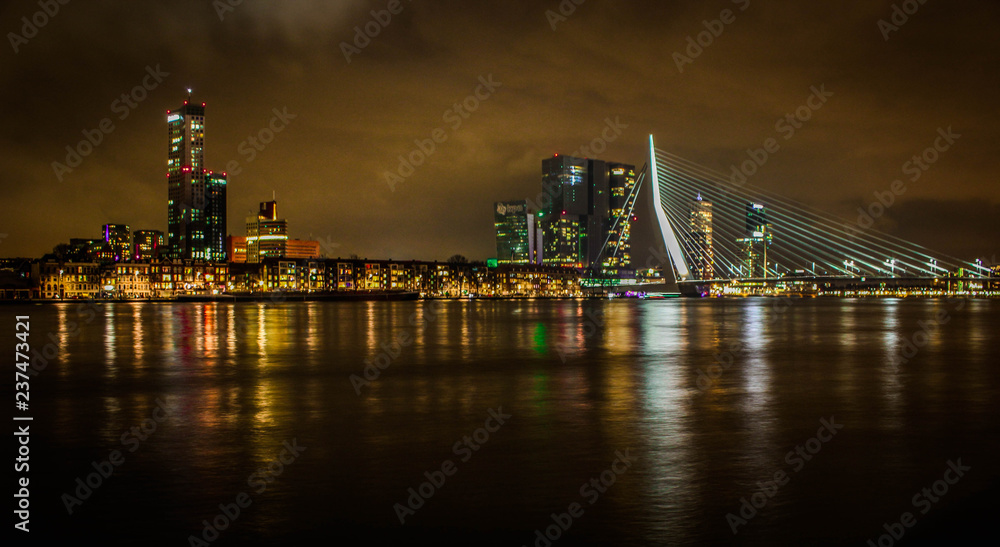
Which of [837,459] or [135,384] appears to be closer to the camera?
[837,459]

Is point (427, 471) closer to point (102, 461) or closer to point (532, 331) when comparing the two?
point (102, 461)

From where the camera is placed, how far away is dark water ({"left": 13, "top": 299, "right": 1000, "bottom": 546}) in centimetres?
805

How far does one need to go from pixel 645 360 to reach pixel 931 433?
13.0 meters

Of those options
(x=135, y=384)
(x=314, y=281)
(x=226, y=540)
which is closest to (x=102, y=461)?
(x=226, y=540)

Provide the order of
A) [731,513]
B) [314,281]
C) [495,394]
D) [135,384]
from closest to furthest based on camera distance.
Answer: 1. [731,513]
2. [495,394]
3. [135,384]
4. [314,281]

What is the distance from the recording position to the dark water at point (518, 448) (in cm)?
805

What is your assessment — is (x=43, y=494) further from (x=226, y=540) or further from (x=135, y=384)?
(x=135, y=384)

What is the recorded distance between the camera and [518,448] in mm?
11430

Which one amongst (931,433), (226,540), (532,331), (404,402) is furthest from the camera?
(532,331)

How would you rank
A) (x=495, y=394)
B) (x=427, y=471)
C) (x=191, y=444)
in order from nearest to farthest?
(x=427, y=471)
(x=191, y=444)
(x=495, y=394)

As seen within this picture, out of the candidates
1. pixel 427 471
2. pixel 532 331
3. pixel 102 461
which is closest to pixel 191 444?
pixel 102 461

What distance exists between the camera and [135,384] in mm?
19672

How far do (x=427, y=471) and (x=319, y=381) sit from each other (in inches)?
414

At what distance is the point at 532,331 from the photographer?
142 feet
